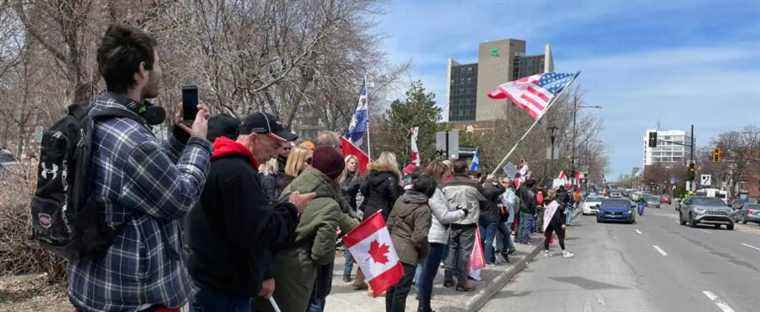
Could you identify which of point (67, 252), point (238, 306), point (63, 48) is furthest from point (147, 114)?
point (63, 48)

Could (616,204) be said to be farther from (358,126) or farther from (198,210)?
(198,210)

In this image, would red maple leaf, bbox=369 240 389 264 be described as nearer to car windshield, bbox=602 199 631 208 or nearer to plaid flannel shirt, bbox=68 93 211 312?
plaid flannel shirt, bbox=68 93 211 312

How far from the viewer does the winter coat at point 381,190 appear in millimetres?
7543

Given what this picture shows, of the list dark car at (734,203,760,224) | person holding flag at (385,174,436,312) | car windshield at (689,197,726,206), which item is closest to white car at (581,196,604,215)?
dark car at (734,203,760,224)

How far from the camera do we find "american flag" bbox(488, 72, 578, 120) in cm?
1397

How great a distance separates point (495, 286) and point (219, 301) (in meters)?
7.07

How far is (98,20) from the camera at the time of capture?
26.6 feet

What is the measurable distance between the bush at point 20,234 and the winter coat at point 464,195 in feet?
14.9

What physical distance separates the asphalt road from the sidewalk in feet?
0.63

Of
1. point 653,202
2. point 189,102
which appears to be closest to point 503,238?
point 189,102

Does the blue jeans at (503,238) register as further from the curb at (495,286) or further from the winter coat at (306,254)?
the winter coat at (306,254)

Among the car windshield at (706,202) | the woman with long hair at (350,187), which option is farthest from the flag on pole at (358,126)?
the car windshield at (706,202)

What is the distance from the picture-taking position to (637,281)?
11.1 m

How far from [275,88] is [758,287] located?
1297 centimetres
